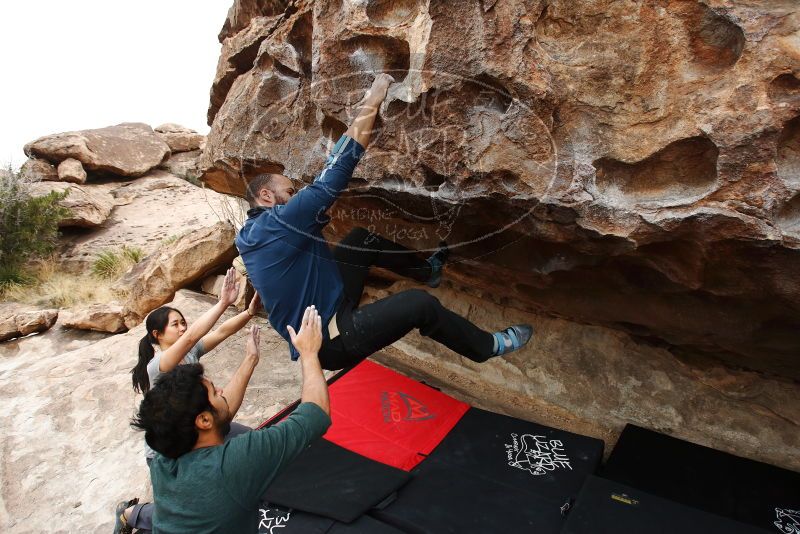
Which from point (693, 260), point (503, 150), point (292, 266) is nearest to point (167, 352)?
point (292, 266)

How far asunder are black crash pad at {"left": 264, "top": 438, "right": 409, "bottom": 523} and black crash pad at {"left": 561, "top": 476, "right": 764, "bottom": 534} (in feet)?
3.03

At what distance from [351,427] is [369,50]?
2.19 m

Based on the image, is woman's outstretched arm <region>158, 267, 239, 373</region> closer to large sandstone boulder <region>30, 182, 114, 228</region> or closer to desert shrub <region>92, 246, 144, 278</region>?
desert shrub <region>92, 246, 144, 278</region>

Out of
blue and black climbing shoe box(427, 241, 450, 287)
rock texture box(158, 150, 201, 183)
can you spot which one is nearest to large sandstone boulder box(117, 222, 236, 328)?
blue and black climbing shoe box(427, 241, 450, 287)

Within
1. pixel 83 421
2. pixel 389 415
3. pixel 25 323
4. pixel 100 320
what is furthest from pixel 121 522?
pixel 25 323

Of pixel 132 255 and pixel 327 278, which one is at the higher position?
pixel 327 278

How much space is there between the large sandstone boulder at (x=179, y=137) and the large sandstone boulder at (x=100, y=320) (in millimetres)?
7502

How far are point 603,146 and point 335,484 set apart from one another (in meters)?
2.09

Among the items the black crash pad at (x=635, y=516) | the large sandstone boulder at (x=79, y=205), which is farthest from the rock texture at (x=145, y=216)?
the black crash pad at (x=635, y=516)

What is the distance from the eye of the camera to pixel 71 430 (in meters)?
3.94

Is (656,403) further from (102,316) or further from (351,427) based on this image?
(102,316)

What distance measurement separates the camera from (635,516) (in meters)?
2.29

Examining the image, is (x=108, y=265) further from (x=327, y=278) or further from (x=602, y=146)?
(x=602, y=146)

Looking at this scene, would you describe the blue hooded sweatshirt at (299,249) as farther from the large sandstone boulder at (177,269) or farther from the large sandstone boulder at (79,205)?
the large sandstone boulder at (79,205)
